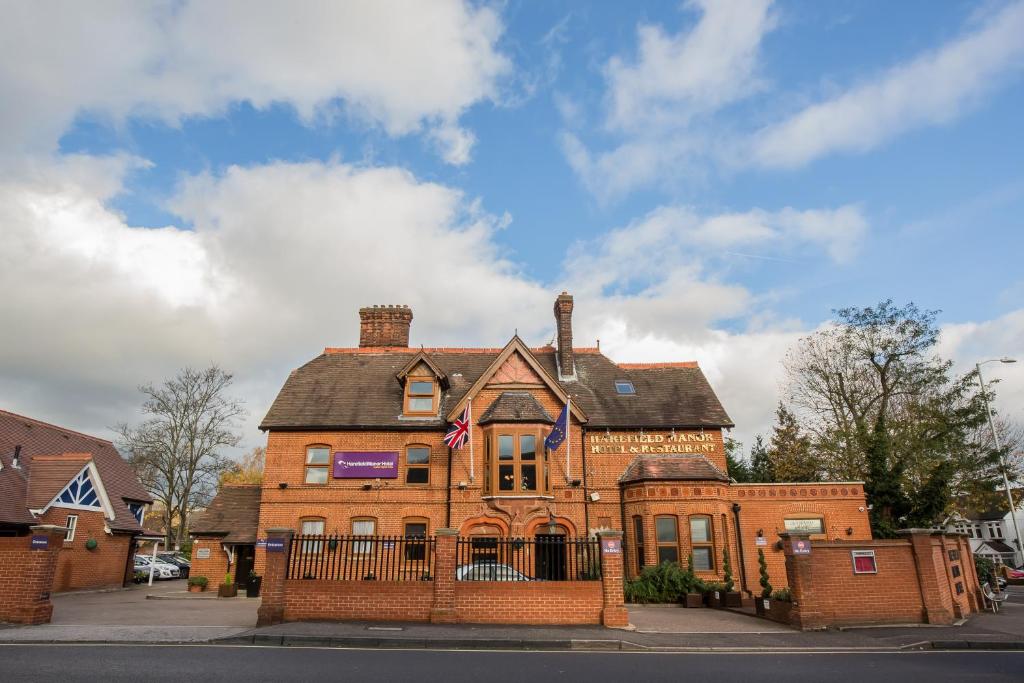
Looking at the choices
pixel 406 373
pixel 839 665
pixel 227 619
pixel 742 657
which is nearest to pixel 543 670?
pixel 742 657

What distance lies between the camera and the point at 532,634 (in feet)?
42.4

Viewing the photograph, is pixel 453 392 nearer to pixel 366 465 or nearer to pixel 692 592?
pixel 366 465

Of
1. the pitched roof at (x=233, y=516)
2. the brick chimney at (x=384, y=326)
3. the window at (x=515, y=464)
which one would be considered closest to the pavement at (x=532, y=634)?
the window at (x=515, y=464)

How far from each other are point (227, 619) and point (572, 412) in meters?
13.5

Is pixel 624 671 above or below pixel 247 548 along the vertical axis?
below

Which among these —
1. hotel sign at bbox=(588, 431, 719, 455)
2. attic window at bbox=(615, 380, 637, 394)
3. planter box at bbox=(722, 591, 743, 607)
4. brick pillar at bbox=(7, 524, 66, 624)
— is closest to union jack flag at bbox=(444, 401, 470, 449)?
hotel sign at bbox=(588, 431, 719, 455)

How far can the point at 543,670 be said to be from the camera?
9.63m

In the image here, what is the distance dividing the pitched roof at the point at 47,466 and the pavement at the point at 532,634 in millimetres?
9534

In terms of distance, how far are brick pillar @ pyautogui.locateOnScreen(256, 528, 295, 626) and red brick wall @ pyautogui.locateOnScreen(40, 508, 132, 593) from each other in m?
15.5

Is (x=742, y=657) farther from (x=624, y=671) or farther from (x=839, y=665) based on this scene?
(x=624, y=671)

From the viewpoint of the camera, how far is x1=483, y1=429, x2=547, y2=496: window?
74.8 feet

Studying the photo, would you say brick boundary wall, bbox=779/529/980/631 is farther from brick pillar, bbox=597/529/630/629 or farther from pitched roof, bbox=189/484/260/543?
pitched roof, bbox=189/484/260/543

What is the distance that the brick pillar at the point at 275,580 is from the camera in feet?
46.3

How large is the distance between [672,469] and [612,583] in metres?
8.83
